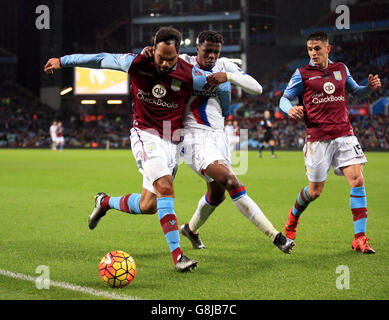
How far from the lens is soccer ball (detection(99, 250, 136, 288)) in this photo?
456 centimetres

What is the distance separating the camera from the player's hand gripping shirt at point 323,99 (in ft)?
21.9

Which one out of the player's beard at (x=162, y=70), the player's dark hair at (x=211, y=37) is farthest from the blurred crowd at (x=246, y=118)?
the player's beard at (x=162, y=70)

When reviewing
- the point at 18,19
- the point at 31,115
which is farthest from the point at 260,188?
the point at 18,19

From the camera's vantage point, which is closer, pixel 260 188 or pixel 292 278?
pixel 292 278

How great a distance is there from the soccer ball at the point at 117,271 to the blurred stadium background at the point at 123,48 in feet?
125

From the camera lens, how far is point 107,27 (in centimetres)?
5041

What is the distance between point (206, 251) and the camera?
6293 millimetres

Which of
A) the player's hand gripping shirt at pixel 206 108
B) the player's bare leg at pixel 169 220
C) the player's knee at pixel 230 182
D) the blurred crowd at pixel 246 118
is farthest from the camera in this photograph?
the blurred crowd at pixel 246 118

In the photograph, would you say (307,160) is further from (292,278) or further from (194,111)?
(292,278)

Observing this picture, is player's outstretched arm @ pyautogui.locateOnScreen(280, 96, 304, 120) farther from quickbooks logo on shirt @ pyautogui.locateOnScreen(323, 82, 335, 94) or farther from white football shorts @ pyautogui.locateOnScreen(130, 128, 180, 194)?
white football shorts @ pyautogui.locateOnScreen(130, 128, 180, 194)

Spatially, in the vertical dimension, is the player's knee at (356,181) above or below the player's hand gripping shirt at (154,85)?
below

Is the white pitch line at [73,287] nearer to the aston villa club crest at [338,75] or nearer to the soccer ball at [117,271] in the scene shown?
the soccer ball at [117,271]
